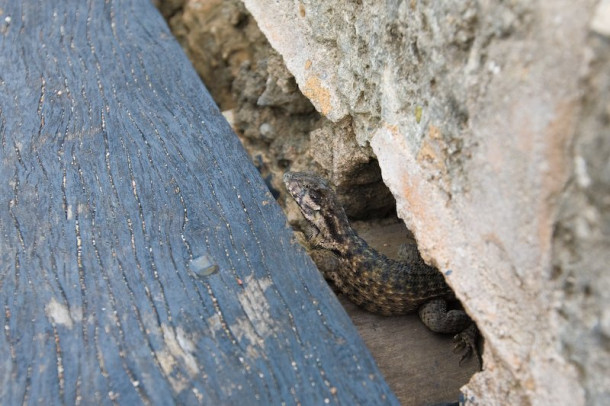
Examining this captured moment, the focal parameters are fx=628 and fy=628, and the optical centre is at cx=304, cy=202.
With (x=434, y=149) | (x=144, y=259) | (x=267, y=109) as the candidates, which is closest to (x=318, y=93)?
(x=267, y=109)

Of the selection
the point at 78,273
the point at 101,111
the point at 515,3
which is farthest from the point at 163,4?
the point at 515,3

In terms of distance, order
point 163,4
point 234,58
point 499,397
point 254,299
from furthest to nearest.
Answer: point 163,4, point 234,58, point 254,299, point 499,397

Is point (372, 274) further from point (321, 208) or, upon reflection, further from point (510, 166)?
point (510, 166)

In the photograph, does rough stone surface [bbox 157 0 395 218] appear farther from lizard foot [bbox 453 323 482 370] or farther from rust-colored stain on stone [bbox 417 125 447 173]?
lizard foot [bbox 453 323 482 370]

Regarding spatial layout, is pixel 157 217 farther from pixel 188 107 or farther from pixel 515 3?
pixel 515 3

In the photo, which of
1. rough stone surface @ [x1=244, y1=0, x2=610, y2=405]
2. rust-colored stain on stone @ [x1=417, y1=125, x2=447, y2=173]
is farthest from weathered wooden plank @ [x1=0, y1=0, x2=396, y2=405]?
rust-colored stain on stone @ [x1=417, y1=125, x2=447, y2=173]

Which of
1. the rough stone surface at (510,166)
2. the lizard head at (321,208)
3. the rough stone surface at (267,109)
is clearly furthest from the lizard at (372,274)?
the rough stone surface at (510,166)

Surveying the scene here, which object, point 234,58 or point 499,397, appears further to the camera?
point 234,58
